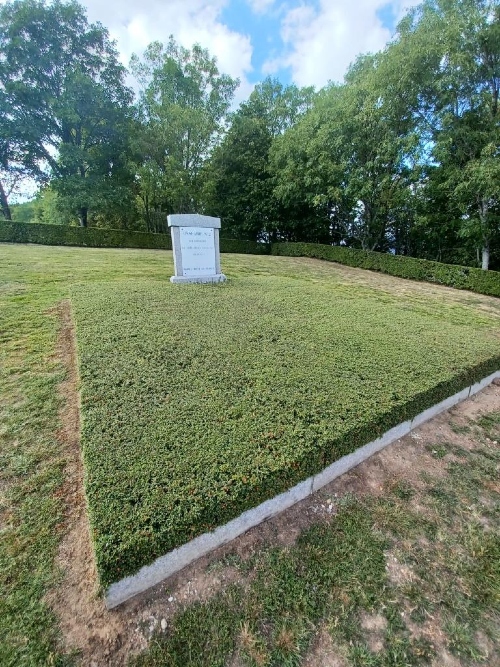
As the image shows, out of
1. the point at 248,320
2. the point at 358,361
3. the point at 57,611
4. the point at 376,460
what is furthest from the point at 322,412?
the point at 248,320

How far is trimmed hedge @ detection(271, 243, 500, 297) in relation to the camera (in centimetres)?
846

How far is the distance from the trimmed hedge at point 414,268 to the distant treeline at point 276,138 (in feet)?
4.90

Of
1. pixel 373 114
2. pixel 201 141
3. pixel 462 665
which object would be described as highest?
pixel 201 141

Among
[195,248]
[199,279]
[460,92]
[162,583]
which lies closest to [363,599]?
[162,583]

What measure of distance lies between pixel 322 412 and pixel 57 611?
5.63 feet

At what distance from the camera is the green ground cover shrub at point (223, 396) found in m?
1.41

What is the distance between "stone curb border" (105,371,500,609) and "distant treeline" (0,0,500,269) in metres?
9.69

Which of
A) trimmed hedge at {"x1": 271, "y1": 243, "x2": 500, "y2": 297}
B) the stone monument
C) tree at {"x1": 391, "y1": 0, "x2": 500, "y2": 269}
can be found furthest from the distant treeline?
the stone monument

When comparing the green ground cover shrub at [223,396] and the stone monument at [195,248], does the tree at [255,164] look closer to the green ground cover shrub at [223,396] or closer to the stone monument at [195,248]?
the stone monument at [195,248]

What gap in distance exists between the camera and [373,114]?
33.4 feet

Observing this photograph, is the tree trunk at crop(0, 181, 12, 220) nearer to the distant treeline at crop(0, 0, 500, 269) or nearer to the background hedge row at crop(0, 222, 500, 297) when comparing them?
the distant treeline at crop(0, 0, 500, 269)

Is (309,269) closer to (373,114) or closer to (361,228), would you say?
(361,228)

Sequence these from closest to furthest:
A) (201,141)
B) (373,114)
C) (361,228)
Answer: (373,114), (361,228), (201,141)

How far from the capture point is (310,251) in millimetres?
14680
